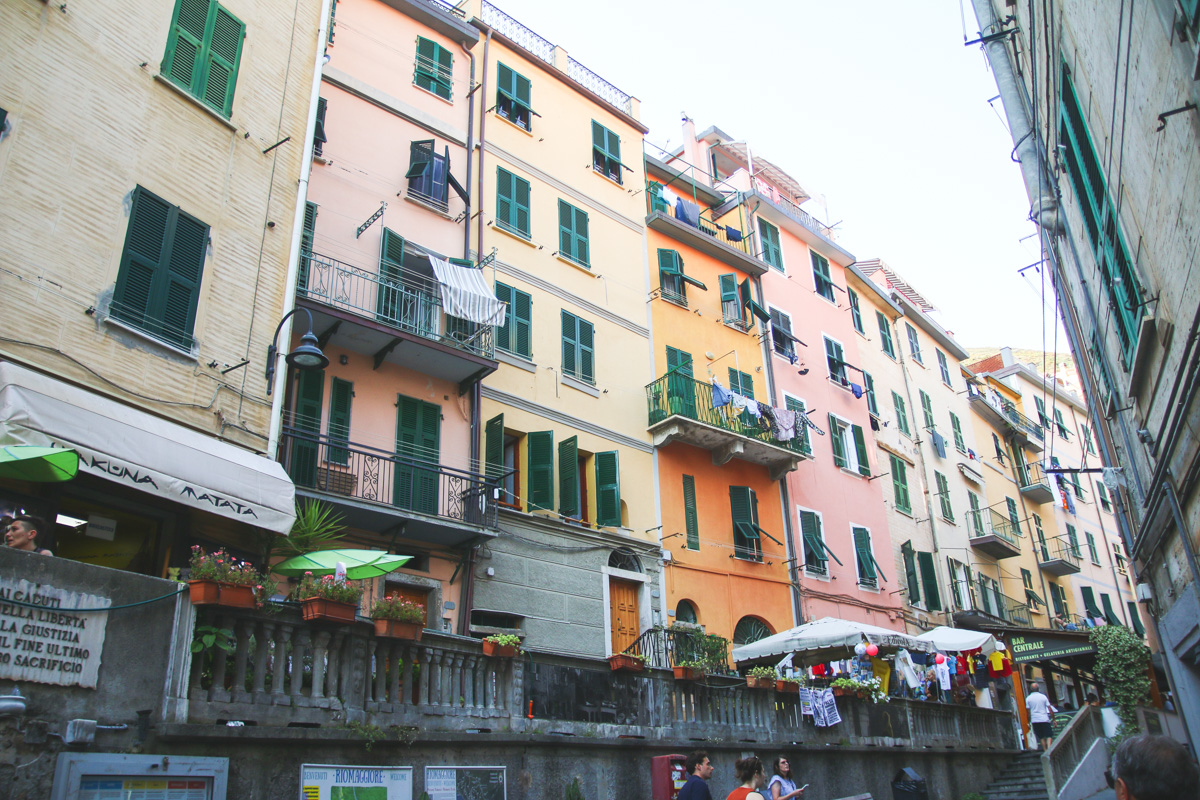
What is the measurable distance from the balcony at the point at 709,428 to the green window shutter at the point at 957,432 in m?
14.1

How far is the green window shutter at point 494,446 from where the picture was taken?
17000 millimetres

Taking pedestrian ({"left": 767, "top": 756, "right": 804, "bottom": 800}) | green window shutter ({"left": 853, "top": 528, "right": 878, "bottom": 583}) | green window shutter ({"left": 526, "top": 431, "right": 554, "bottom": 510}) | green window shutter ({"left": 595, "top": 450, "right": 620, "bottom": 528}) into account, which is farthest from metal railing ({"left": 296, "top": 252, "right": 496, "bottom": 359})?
green window shutter ({"left": 853, "top": 528, "right": 878, "bottom": 583})

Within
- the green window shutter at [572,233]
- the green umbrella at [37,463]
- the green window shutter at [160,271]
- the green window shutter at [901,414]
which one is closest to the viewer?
the green umbrella at [37,463]

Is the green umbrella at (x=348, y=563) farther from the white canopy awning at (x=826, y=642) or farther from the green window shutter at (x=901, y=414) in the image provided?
the green window shutter at (x=901, y=414)

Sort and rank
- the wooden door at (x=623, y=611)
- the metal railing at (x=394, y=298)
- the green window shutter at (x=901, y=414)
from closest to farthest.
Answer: the metal railing at (x=394, y=298), the wooden door at (x=623, y=611), the green window shutter at (x=901, y=414)

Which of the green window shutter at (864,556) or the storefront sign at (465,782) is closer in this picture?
A: the storefront sign at (465,782)

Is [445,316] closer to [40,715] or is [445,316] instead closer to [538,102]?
[538,102]

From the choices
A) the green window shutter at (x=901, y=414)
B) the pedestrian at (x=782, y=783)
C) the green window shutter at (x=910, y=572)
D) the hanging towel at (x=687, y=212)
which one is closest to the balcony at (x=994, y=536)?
the green window shutter at (x=901, y=414)

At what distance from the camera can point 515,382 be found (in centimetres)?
1862

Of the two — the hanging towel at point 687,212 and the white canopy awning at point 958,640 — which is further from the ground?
the hanging towel at point 687,212

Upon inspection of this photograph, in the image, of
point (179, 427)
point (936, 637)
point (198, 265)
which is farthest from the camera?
point (936, 637)

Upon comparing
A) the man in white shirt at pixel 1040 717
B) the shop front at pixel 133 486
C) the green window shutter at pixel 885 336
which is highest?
the green window shutter at pixel 885 336

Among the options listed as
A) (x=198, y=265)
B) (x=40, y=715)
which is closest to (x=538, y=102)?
(x=198, y=265)

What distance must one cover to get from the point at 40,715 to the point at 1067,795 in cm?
1704
